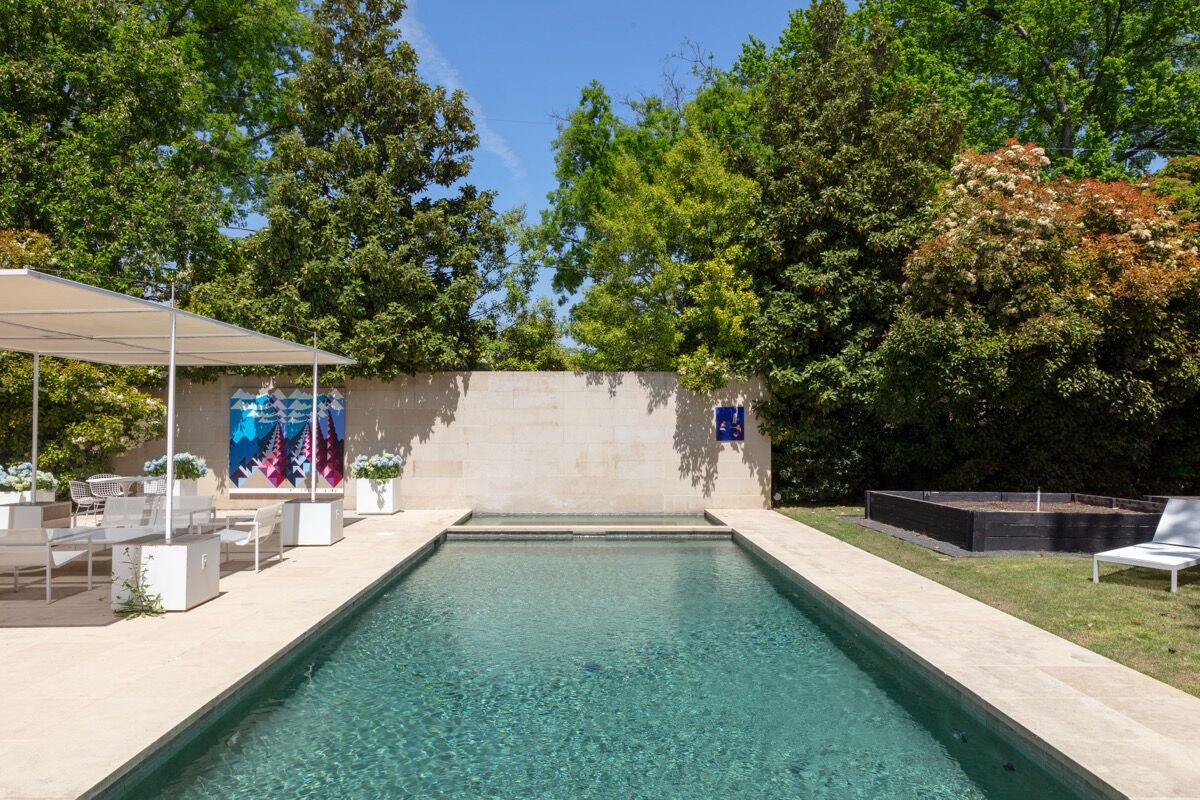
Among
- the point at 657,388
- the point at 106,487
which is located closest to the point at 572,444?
the point at 657,388

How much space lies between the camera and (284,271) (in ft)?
48.6

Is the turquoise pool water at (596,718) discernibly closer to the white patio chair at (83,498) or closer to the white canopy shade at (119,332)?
the white canopy shade at (119,332)

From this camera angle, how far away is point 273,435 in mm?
15211

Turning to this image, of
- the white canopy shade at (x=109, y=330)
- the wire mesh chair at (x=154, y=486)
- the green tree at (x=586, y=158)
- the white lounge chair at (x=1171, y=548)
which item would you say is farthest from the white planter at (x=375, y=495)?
the white lounge chair at (x=1171, y=548)

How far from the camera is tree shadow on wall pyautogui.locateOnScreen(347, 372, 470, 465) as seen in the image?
15484 mm

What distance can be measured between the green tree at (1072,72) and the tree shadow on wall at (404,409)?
1577 centimetres

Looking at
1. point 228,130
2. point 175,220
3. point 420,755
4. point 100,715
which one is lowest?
point 420,755

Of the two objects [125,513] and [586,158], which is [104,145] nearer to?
[125,513]

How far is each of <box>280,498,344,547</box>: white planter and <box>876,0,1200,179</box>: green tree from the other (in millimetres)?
19291

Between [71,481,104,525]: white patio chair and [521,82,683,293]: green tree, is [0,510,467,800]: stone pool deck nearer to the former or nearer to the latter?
[71,481,104,525]: white patio chair

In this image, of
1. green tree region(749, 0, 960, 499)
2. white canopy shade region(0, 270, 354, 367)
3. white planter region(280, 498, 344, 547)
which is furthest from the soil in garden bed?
white canopy shade region(0, 270, 354, 367)

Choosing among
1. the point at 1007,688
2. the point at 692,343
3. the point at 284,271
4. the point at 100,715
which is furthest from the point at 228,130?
the point at 1007,688

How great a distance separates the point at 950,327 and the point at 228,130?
817 inches

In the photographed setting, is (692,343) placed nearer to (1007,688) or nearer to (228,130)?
(1007,688)
